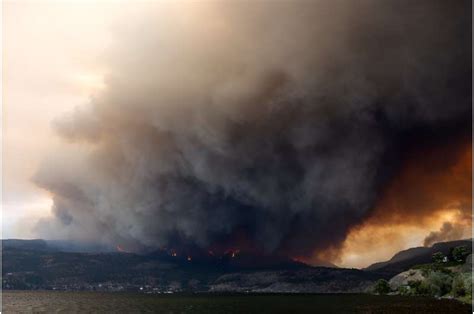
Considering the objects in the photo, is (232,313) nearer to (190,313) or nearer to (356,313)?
(190,313)

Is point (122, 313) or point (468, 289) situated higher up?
point (468, 289)

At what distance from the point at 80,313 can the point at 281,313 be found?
7670 cm

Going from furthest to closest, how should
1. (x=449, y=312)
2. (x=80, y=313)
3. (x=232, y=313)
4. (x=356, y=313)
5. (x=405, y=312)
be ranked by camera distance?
(x=80, y=313) → (x=232, y=313) → (x=356, y=313) → (x=405, y=312) → (x=449, y=312)

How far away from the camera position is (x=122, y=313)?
161 metres

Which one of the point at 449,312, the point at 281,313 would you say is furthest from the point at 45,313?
the point at 449,312

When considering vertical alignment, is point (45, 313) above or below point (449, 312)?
below

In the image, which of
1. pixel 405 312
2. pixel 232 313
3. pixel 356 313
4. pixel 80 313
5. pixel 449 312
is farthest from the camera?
pixel 80 313

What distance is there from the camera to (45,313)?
543 ft

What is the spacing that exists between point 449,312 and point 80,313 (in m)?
128

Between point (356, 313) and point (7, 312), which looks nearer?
point (356, 313)

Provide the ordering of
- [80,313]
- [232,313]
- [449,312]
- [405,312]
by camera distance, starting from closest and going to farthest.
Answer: [449,312] < [405,312] < [232,313] < [80,313]

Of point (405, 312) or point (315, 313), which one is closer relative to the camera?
point (405, 312)

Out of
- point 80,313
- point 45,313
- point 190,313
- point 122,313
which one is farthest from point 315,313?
point 45,313

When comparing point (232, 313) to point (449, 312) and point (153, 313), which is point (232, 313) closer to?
point (153, 313)
